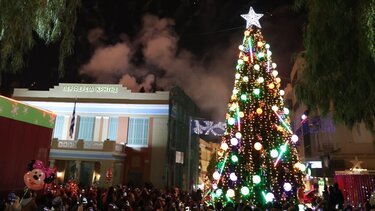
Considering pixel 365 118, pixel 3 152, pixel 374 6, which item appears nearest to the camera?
pixel 374 6

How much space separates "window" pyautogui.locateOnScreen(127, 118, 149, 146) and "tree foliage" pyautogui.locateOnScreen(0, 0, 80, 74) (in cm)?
2729

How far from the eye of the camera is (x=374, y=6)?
622 centimetres

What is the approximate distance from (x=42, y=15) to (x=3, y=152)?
999 centimetres

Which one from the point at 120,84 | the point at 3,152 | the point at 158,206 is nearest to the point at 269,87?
the point at 158,206

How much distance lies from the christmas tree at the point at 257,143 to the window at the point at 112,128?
21.1m

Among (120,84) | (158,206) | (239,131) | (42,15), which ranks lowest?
(158,206)

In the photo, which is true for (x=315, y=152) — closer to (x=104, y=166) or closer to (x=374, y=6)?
(x=104, y=166)

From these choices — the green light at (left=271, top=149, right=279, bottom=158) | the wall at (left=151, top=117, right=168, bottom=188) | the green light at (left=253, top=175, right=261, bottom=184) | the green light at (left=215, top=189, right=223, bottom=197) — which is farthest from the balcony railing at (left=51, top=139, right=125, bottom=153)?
the green light at (left=271, top=149, right=279, bottom=158)

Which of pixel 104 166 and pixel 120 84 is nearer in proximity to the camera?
pixel 104 166

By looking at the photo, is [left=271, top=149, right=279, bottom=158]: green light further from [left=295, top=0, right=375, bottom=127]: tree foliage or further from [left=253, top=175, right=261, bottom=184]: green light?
[left=295, top=0, right=375, bottom=127]: tree foliage

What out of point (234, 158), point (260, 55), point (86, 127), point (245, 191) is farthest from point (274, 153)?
point (86, 127)

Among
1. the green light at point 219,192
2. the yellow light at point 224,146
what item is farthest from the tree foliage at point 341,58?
the green light at point 219,192

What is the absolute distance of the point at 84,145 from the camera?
31.1 m

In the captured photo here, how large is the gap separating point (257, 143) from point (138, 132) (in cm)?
2159
